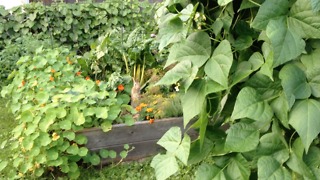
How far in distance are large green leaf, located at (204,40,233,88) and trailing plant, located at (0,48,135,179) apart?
78.0 inches

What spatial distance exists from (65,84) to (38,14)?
2.86m

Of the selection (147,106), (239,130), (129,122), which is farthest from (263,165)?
(147,106)

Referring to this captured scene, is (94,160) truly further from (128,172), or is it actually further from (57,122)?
(57,122)

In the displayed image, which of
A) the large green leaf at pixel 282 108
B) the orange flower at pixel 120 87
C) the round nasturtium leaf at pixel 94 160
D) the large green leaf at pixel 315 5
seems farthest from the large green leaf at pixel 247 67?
the orange flower at pixel 120 87

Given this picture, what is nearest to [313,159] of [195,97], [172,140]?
[195,97]

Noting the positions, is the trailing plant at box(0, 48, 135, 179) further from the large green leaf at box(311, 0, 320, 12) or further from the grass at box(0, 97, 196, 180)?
the large green leaf at box(311, 0, 320, 12)

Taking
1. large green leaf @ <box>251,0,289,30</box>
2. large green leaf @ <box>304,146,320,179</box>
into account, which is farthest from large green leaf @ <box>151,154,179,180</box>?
large green leaf @ <box>251,0,289,30</box>

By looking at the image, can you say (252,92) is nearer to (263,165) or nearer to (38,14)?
(263,165)

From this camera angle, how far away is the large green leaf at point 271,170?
1.07 meters

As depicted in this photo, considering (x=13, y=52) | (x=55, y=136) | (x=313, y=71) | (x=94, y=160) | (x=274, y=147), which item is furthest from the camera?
(x=13, y=52)

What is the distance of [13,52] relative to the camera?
18.6ft

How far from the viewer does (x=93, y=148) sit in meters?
3.30

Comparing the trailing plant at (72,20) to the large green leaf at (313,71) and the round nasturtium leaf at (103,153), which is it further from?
the large green leaf at (313,71)

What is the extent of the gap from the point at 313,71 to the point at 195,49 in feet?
1.11
